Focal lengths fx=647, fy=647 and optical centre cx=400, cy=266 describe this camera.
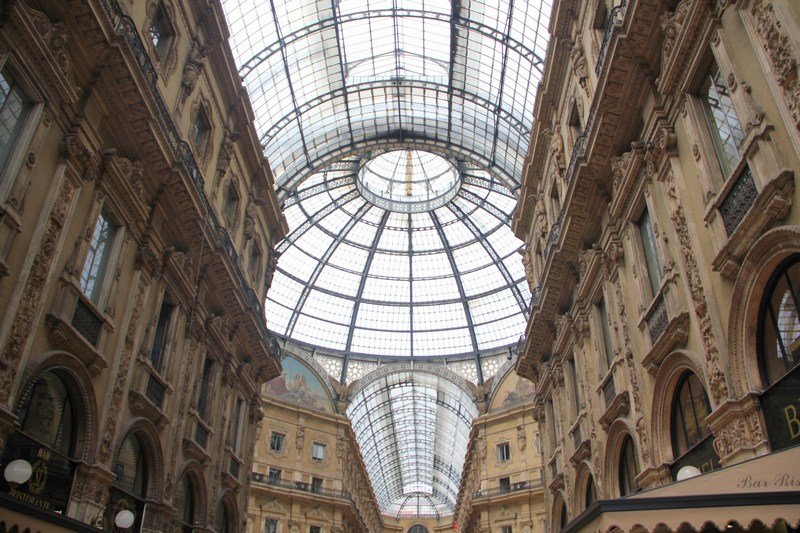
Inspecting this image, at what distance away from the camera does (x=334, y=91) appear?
3853 cm

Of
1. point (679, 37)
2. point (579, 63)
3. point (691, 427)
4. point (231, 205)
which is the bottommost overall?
point (691, 427)

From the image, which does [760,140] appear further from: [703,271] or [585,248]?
[585,248]

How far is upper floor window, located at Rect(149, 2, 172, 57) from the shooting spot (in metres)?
17.8

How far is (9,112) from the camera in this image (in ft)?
37.6

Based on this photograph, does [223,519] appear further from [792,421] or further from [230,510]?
[792,421]

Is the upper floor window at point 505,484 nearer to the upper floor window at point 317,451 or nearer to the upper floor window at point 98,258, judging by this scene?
the upper floor window at point 317,451

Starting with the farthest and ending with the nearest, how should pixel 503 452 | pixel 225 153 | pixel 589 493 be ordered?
pixel 503 452
pixel 225 153
pixel 589 493

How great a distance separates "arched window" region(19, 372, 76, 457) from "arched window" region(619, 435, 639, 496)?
13.1 m

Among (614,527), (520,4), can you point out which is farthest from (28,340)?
(520,4)

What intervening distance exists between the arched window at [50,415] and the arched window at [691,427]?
12.5m

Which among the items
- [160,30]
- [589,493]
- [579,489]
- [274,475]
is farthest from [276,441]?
[160,30]

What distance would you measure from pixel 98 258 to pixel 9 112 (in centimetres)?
450

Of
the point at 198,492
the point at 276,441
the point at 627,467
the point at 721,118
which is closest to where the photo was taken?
the point at 721,118

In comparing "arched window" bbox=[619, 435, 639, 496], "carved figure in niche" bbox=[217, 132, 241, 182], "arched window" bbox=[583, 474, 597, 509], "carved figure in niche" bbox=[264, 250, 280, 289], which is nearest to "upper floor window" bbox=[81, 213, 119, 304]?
"carved figure in niche" bbox=[217, 132, 241, 182]
